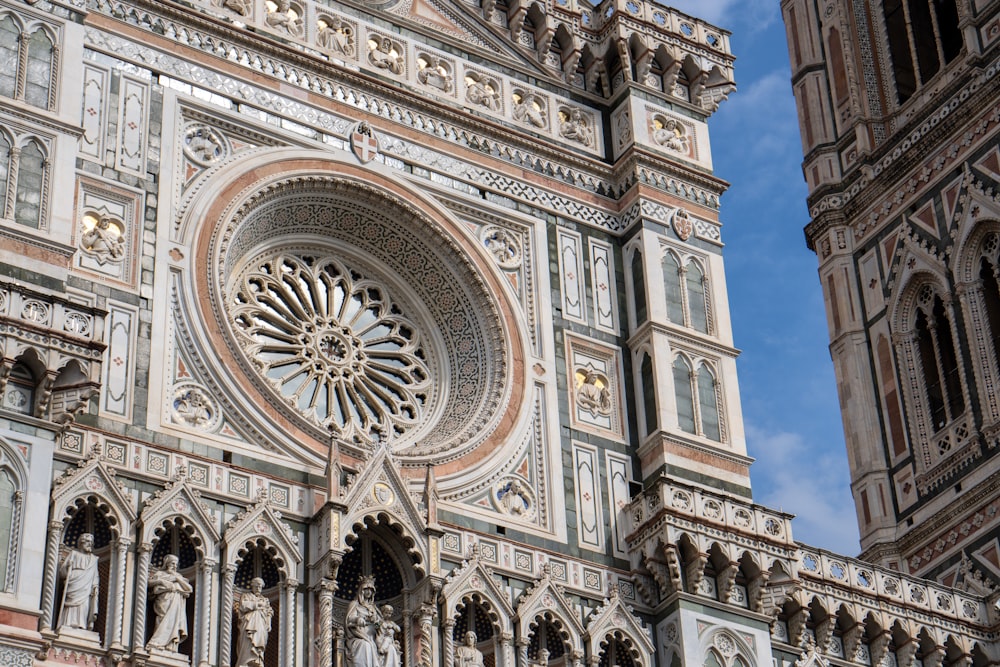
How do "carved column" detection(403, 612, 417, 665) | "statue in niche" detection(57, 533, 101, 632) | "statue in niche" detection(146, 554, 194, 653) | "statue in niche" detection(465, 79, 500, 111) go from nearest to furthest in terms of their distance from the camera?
"statue in niche" detection(57, 533, 101, 632), "statue in niche" detection(146, 554, 194, 653), "carved column" detection(403, 612, 417, 665), "statue in niche" detection(465, 79, 500, 111)

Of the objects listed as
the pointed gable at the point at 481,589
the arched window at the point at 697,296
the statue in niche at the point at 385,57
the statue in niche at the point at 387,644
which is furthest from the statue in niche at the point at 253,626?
the statue in niche at the point at 385,57

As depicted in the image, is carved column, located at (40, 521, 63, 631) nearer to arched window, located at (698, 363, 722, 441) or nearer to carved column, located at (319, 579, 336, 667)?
carved column, located at (319, 579, 336, 667)

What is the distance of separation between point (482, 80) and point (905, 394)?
378 inches

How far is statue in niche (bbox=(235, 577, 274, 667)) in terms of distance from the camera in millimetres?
18953

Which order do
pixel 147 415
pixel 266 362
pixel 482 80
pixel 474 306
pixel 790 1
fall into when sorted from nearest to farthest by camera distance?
1. pixel 147 415
2. pixel 266 362
3. pixel 474 306
4. pixel 482 80
5. pixel 790 1

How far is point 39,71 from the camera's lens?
2064cm

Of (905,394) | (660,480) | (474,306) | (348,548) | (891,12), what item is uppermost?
(891,12)

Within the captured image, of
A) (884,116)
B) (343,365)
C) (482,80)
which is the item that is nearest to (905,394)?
(884,116)

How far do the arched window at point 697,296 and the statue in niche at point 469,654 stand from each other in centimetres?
510

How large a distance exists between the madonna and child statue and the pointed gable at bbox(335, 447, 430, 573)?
572 mm

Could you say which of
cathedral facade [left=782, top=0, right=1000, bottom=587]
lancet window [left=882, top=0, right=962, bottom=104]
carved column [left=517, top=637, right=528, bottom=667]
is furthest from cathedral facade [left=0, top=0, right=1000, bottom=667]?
lancet window [left=882, top=0, right=962, bottom=104]

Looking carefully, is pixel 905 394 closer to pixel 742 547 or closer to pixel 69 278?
pixel 742 547

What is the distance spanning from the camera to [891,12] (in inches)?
1368

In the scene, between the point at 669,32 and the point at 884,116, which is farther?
the point at 884,116
